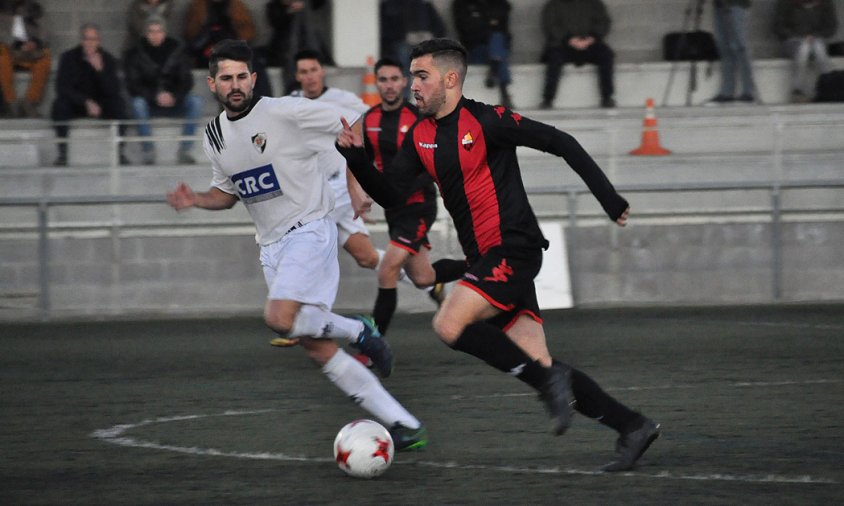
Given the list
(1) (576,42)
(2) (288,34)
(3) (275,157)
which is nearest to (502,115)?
(3) (275,157)

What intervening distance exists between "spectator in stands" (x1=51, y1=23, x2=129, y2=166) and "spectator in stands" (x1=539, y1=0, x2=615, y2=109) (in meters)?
4.97

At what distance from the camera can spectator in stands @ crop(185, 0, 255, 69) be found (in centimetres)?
1614

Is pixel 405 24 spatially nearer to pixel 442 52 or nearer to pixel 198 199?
pixel 198 199

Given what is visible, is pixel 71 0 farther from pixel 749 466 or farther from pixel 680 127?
pixel 749 466

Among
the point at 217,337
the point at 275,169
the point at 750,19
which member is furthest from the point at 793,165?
the point at 275,169

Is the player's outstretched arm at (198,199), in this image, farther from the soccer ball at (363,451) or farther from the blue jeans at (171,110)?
the blue jeans at (171,110)

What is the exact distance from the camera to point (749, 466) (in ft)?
20.5

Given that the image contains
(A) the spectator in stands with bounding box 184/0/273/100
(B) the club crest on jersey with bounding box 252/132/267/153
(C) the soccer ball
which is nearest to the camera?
(C) the soccer ball

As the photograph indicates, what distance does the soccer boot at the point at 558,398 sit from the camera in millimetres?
5969

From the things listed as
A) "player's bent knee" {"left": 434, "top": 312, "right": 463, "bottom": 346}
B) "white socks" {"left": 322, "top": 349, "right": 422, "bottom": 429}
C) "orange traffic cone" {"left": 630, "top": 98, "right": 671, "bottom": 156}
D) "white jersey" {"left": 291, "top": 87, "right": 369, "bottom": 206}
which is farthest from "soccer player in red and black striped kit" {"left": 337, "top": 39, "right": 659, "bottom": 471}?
"orange traffic cone" {"left": 630, "top": 98, "right": 671, "bottom": 156}

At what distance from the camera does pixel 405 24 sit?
16734 millimetres

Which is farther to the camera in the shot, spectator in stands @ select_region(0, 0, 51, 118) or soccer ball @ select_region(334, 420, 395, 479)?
spectator in stands @ select_region(0, 0, 51, 118)

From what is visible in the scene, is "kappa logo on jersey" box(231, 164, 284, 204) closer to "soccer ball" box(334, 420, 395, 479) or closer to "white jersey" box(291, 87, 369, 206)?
"soccer ball" box(334, 420, 395, 479)

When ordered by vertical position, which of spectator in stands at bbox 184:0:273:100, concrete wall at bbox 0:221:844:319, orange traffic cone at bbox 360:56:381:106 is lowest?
concrete wall at bbox 0:221:844:319
